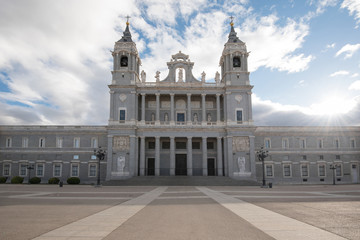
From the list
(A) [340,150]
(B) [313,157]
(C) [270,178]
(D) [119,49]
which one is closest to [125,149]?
(D) [119,49]

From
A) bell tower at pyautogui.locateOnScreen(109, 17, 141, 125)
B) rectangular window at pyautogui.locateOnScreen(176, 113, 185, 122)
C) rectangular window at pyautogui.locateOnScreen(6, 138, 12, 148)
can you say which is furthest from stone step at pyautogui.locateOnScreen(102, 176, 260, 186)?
rectangular window at pyautogui.locateOnScreen(6, 138, 12, 148)

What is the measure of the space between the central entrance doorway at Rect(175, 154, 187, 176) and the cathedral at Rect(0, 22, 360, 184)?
185mm

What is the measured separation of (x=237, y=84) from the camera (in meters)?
53.9

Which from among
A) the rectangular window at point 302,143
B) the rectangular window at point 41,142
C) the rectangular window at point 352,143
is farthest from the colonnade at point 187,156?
the rectangular window at point 352,143

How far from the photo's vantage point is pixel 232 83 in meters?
54.0

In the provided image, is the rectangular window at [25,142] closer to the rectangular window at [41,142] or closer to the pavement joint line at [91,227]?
the rectangular window at [41,142]

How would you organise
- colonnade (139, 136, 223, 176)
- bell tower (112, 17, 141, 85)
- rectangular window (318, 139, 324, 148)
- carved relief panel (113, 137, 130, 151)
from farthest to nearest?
rectangular window (318, 139, 324, 148) < bell tower (112, 17, 141, 85) < colonnade (139, 136, 223, 176) < carved relief panel (113, 137, 130, 151)

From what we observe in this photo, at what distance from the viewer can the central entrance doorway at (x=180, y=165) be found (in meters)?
54.8

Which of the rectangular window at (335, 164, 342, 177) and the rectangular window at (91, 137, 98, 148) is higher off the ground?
the rectangular window at (91, 137, 98, 148)

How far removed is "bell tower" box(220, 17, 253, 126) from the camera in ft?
173

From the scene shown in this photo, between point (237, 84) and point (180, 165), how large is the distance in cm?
1830

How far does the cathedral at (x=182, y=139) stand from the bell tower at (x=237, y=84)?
0.18m

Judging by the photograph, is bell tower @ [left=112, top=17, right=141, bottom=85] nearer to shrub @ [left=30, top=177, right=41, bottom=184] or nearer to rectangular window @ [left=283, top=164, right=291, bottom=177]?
shrub @ [left=30, top=177, right=41, bottom=184]

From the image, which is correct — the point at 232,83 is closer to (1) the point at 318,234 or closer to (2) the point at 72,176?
(2) the point at 72,176
